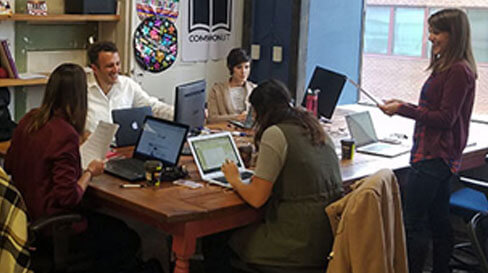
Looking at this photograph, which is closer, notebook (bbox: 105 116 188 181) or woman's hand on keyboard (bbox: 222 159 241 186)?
woman's hand on keyboard (bbox: 222 159 241 186)

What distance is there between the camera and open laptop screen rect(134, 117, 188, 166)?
3.46 metres

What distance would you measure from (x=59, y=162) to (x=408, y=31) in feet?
12.0

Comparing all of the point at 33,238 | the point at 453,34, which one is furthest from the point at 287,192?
the point at 453,34

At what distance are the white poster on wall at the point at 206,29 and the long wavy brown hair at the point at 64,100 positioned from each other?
103 inches

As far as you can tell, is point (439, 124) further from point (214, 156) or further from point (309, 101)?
point (309, 101)

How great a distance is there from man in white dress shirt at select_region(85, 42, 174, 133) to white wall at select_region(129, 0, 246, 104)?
909 mm

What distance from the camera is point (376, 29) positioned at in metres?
6.15

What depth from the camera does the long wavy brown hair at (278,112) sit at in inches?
125

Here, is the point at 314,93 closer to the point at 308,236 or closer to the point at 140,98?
the point at 140,98

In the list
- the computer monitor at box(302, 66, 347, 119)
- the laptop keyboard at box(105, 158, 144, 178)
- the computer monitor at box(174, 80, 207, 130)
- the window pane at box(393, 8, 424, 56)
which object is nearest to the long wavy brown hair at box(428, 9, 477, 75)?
the computer monitor at box(302, 66, 347, 119)

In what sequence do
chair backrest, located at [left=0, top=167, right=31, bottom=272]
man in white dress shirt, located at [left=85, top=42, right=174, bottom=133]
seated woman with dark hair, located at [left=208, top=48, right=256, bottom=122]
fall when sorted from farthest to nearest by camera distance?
seated woman with dark hair, located at [left=208, top=48, right=256, bottom=122] < man in white dress shirt, located at [left=85, top=42, right=174, bottom=133] < chair backrest, located at [left=0, top=167, right=31, bottom=272]

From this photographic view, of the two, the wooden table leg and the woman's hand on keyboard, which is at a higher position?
the woman's hand on keyboard

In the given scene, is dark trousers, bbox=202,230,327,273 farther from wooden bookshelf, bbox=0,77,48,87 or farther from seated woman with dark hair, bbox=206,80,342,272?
wooden bookshelf, bbox=0,77,48,87

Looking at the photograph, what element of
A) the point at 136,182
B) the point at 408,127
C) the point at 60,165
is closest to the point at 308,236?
the point at 136,182
